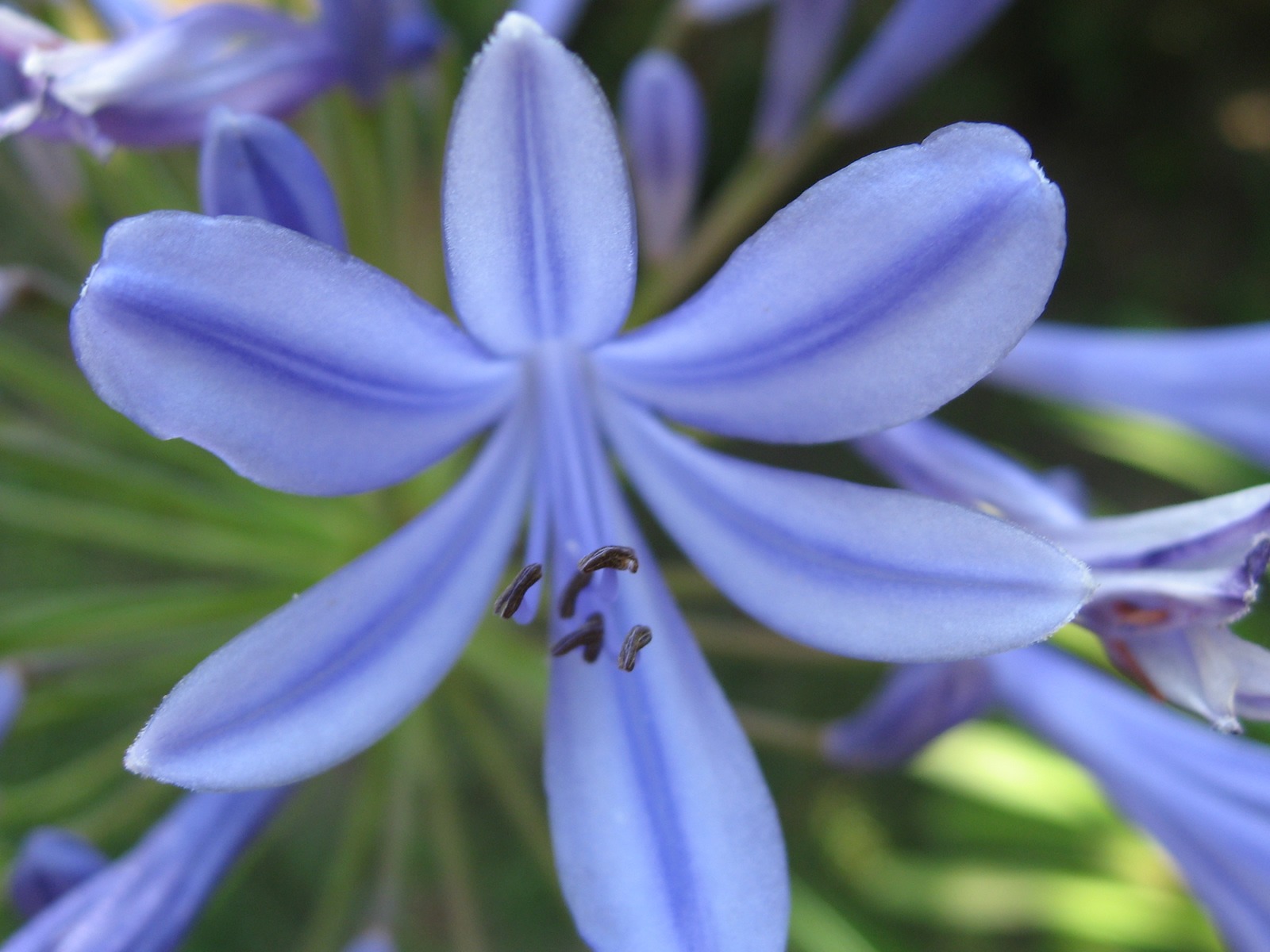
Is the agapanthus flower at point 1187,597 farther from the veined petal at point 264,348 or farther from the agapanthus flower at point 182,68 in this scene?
the agapanthus flower at point 182,68

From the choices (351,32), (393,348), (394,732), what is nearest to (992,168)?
(393,348)

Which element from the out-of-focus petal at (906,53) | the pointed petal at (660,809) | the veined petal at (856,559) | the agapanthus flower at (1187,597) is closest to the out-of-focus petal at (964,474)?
the agapanthus flower at (1187,597)

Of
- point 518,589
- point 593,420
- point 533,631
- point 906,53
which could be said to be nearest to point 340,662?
point 518,589

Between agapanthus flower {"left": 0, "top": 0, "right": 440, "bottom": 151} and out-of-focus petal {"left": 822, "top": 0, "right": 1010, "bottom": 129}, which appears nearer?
agapanthus flower {"left": 0, "top": 0, "right": 440, "bottom": 151}

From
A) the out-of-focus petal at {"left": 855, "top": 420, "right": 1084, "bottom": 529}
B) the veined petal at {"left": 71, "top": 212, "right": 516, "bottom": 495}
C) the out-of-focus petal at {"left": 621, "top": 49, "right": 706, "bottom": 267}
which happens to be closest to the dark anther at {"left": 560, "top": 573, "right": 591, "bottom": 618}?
the veined petal at {"left": 71, "top": 212, "right": 516, "bottom": 495}

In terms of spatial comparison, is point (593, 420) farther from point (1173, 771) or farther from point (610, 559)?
point (1173, 771)

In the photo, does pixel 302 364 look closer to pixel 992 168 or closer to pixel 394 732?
pixel 992 168

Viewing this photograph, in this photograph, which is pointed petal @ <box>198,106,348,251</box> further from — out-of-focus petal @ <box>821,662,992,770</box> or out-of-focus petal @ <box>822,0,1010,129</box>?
out-of-focus petal @ <box>822,0,1010,129</box>
